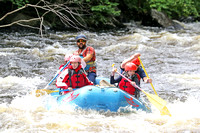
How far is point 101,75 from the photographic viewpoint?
8.64m

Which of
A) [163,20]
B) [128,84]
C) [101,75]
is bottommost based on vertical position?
[101,75]

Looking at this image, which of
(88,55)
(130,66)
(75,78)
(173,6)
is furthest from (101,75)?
(173,6)

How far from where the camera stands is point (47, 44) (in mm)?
12547

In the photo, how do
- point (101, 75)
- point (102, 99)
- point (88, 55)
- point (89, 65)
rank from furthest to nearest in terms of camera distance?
1. point (101, 75)
2. point (89, 65)
3. point (88, 55)
4. point (102, 99)

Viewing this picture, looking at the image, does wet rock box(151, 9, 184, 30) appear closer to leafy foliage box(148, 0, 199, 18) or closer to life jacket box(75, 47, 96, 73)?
leafy foliage box(148, 0, 199, 18)

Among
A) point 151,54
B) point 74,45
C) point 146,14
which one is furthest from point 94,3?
point 151,54

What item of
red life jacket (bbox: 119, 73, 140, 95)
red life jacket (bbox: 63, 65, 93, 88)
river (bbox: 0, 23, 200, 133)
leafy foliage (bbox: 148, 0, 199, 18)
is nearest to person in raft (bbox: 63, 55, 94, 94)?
red life jacket (bbox: 63, 65, 93, 88)

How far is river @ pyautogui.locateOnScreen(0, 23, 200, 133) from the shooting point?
452 centimetres

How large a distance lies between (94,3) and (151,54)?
773cm

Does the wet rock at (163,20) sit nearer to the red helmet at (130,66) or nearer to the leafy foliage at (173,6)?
the leafy foliage at (173,6)

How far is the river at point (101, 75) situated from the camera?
4.52 m

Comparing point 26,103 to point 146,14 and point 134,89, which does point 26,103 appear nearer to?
point 134,89

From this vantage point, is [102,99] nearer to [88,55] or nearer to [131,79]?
[131,79]

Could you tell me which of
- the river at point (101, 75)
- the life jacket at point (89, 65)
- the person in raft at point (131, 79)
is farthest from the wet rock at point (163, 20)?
the person in raft at point (131, 79)
